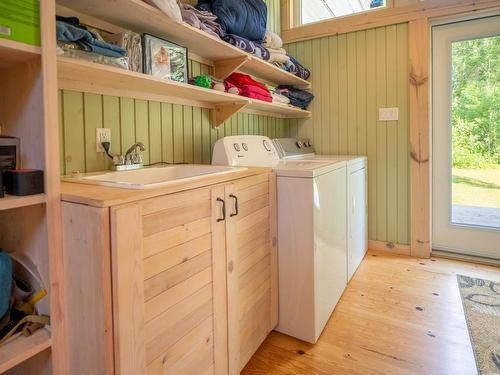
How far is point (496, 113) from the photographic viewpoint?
256 cm

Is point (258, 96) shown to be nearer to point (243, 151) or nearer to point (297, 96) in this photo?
point (243, 151)

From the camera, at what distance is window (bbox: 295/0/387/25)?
2.88m

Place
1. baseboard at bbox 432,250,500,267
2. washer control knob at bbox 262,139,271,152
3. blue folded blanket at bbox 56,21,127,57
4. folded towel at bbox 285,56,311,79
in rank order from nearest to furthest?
blue folded blanket at bbox 56,21,127,57 < washer control knob at bbox 262,139,271,152 < baseboard at bbox 432,250,500,267 < folded towel at bbox 285,56,311,79

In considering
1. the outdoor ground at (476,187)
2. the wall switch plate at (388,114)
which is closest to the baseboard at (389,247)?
the outdoor ground at (476,187)

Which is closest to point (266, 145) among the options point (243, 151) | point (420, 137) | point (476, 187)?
point (243, 151)

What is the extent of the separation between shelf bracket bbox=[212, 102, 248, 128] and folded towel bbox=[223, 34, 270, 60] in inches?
13.9

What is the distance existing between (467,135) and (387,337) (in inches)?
73.9

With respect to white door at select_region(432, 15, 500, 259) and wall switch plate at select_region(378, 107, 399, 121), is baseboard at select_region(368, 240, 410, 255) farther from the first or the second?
wall switch plate at select_region(378, 107, 399, 121)

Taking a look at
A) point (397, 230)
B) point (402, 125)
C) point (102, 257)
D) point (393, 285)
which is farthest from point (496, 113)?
point (102, 257)

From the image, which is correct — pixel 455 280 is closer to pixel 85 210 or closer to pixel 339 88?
pixel 339 88

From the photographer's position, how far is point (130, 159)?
154cm

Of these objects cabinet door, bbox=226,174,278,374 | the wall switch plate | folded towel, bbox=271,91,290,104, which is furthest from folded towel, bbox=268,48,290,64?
cabinet door, bbox=226,174,278,374

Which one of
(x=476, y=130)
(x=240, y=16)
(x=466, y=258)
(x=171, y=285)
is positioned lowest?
(x=466, y=258)

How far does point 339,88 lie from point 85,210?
2.70m
